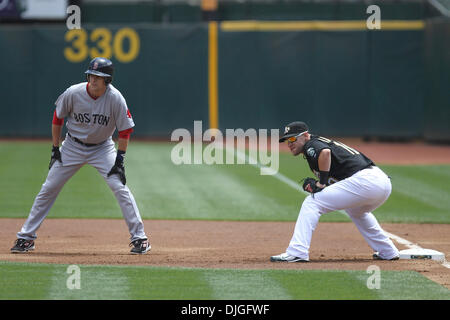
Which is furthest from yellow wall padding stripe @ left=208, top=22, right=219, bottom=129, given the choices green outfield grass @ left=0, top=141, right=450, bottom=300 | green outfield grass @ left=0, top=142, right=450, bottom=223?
green outfield grass @ left=0, top=142, right=450, bottom=223

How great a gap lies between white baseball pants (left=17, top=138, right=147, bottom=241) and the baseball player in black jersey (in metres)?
1.44

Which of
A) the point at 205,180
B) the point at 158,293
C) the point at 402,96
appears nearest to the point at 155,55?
the point at 402,96

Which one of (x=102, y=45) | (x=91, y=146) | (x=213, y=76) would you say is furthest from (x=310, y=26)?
(x=91, y=146)

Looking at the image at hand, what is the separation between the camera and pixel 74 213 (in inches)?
444

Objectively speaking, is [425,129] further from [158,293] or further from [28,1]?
[158,293]

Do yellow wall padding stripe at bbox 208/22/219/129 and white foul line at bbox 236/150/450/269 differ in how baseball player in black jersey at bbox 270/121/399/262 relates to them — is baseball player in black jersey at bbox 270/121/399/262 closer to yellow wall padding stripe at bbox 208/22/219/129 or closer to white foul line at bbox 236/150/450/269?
white foul line at bbox 236/150/450/269

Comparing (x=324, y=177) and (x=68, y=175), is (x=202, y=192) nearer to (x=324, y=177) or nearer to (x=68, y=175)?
(x=68, y=175)

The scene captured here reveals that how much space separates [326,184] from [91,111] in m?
2.33

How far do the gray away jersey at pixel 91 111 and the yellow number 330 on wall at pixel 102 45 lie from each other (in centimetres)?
1526

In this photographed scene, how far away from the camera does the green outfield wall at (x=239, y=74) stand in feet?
75.2

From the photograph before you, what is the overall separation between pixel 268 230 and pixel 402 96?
14.1 metres

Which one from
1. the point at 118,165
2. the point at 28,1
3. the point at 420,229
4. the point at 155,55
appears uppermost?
the point at 28,1

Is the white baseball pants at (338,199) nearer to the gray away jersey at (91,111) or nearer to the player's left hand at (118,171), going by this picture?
the player's left hand at (118,171)

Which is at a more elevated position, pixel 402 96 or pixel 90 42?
pixel 90 42
